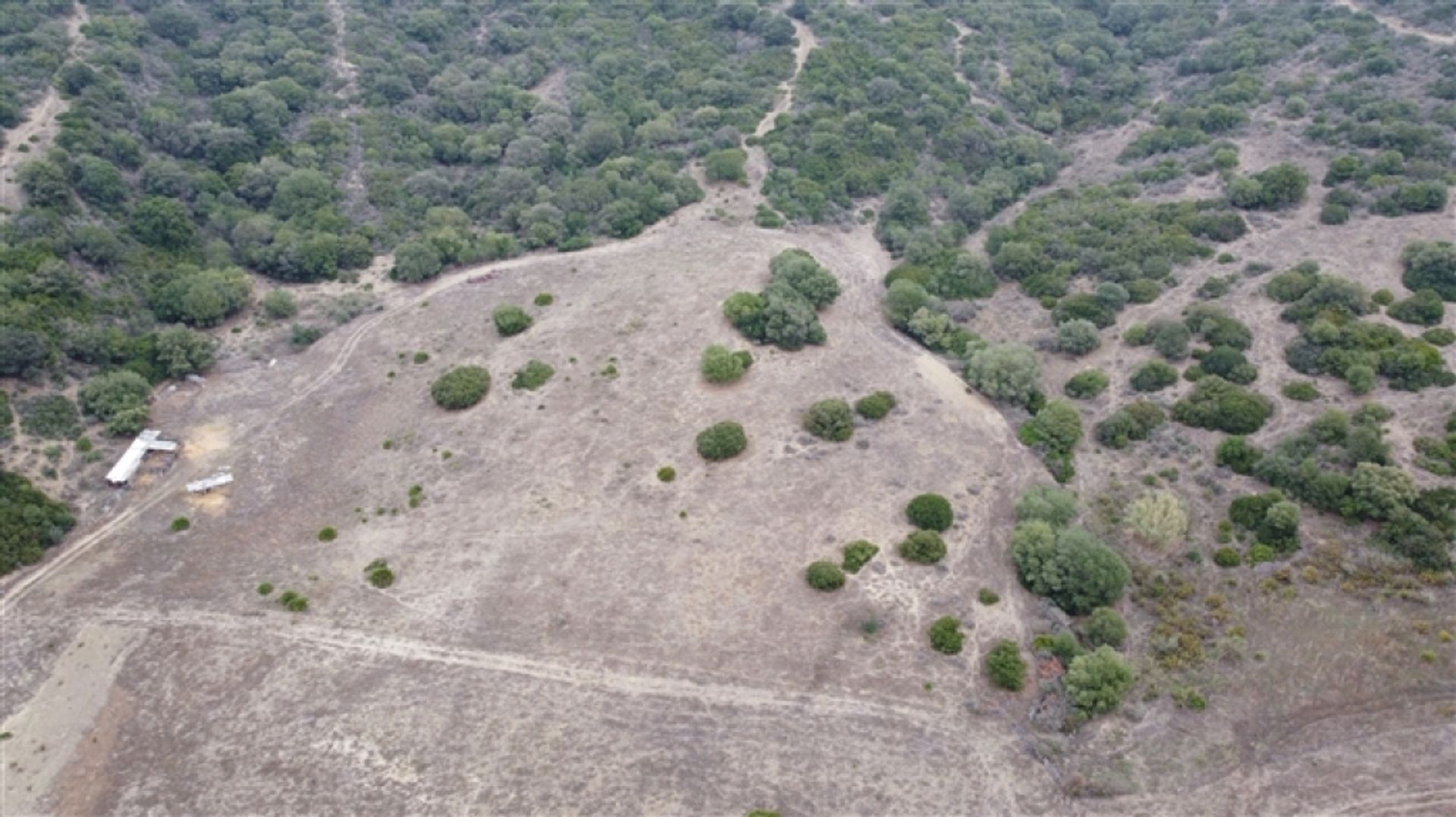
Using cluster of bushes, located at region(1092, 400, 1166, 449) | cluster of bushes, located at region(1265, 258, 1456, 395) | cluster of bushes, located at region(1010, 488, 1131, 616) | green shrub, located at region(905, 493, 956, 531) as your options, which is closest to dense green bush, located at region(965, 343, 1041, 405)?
cluster of bushes, located at region(1092, 400, 1166, 449)

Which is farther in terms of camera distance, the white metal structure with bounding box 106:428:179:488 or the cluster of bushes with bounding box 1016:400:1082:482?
the cluster of bushes with bounding box 1016:400:1082:482

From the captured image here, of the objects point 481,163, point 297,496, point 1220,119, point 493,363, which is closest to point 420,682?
point 297,496

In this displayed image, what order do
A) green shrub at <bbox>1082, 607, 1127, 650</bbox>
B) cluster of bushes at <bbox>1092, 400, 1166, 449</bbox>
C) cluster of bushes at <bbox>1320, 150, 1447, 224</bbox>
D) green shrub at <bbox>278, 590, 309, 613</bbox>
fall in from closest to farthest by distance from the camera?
green shrub at <bbox>1082, 607, 1127, 650</bbox>
green shrub at <bbox>278, 590, 309, 613</bbox>
cluster of bushes at <bbox>1092, 400, 1166, 449</bbox>
cluster of bushes at <bbox>1320, 150, 1447, 224</bbox>

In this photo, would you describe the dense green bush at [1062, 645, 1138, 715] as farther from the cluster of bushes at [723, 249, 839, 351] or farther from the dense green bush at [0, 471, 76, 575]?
the dense green bush at [0, 471, 76, 575]

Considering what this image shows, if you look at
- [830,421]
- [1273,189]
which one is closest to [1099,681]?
[830,421]

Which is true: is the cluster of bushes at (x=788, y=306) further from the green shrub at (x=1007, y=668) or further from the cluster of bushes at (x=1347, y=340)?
the cluster of bushes at (x=1347, y=340)
